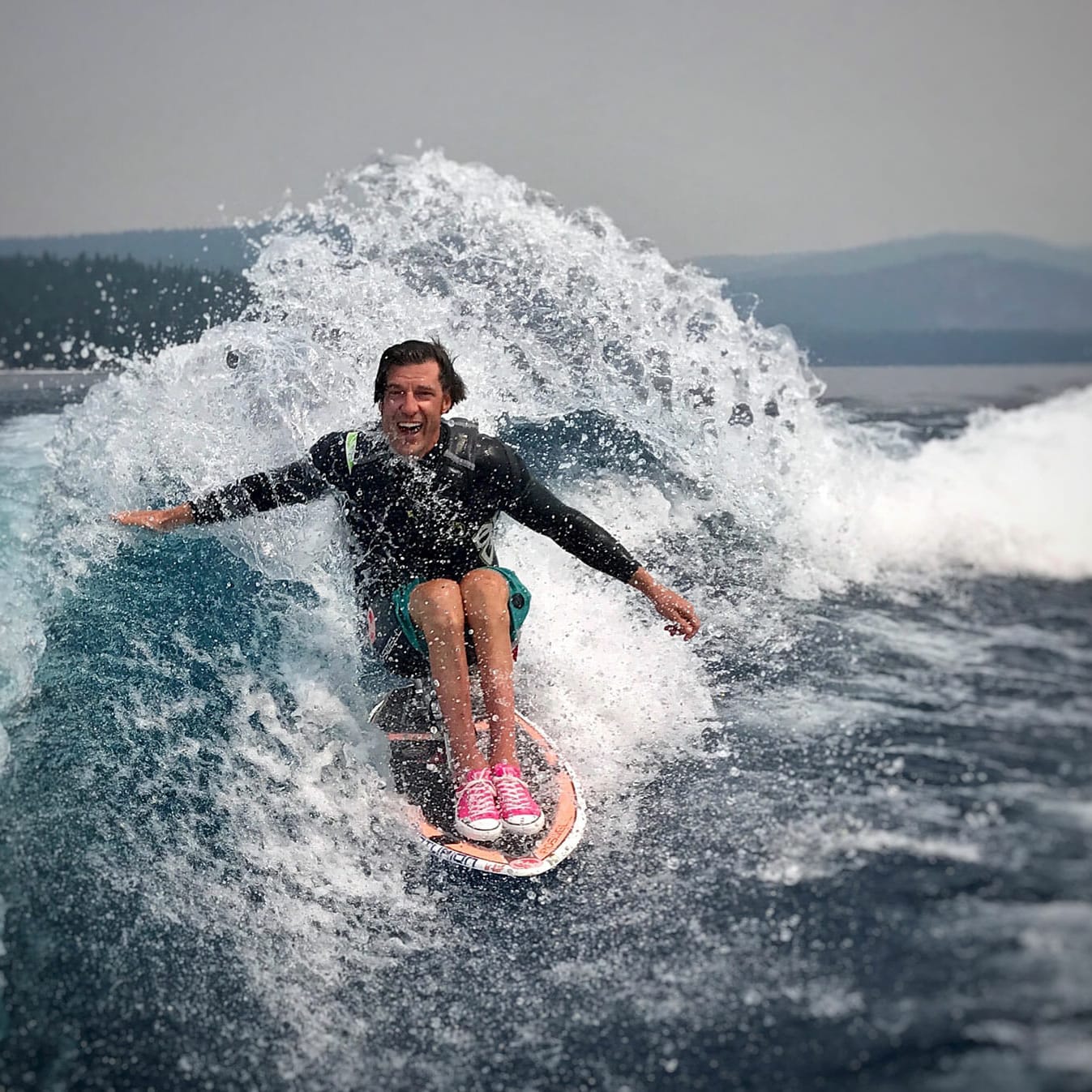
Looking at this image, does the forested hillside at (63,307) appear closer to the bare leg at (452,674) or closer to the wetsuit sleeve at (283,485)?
the wetsuit sleeve at (283,485)

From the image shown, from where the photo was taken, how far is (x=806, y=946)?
1898 mm

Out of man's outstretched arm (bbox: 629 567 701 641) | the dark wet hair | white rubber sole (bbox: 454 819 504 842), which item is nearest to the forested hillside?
the dark wet hair

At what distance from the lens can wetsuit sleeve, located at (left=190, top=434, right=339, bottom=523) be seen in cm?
299

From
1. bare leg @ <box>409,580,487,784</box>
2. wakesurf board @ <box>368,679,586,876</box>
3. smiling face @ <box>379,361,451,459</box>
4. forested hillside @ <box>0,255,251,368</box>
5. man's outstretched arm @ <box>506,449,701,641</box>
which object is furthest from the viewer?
forested hillside @ <box>0,255,251,368</box>

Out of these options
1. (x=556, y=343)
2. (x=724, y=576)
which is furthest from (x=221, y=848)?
(x=556, y=343)

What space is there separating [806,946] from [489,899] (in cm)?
86

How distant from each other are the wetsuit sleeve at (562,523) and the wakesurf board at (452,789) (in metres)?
0.71

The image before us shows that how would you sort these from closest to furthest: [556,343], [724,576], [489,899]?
[489,899] → [724,576] → [556,343]

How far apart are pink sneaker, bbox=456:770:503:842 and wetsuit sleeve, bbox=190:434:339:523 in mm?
1135

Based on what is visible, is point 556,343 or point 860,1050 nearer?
point 860,1050

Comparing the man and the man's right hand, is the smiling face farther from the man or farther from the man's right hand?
the man's right hand

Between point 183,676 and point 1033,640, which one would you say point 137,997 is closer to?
point 183,676

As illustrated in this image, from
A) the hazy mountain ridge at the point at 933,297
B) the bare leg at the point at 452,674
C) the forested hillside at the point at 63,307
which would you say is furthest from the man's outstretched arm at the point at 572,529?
the forested hillside at the point at 63,307

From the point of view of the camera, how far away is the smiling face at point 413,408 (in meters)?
2.83
